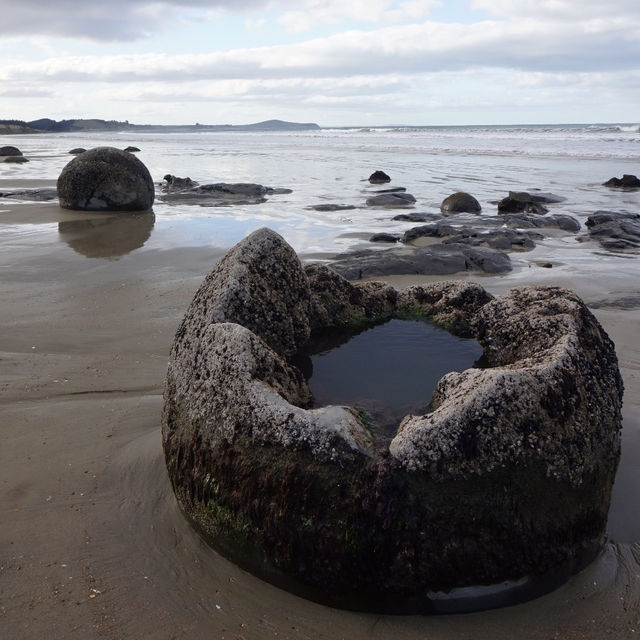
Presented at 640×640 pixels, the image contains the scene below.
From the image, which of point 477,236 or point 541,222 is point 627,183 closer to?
point 541,222

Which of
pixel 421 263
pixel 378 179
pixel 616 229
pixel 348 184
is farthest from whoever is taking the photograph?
pixel 378 179

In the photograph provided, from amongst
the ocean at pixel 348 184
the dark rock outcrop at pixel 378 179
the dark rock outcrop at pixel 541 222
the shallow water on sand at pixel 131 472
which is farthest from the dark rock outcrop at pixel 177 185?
the dark rock outcrop at pixel 541 222

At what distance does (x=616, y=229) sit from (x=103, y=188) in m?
9.58

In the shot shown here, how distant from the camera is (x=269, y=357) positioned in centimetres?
309

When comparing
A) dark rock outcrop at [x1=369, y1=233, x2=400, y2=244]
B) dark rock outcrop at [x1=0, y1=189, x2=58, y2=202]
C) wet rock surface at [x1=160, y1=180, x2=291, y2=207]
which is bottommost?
dark rock outcrop at [x1=369, y1=233, x2=400, y2=244]

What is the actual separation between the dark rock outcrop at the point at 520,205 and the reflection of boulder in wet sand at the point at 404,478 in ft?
37.1

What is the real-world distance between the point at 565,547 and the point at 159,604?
1576 mm

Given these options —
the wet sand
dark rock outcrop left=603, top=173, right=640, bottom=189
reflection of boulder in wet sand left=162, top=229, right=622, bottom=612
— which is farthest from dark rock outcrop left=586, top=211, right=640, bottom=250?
reflection of boulder in wet sand left=162, top=229, right=622, bottom=612

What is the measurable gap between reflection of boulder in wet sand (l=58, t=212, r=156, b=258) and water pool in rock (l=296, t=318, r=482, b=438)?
5776mm

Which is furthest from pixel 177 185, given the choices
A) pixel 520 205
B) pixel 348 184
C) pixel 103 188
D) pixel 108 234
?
pixel 520 205

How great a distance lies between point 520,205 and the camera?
13.9 meters

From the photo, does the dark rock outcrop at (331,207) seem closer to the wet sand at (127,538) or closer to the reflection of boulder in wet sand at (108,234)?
the reflection of boulder in wet sand at (108,234)

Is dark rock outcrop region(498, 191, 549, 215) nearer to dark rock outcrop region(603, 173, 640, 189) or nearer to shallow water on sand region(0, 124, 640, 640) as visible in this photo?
shallow water on sand region(0, 124, 640, 640)

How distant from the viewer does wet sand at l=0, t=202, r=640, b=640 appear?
2377 millimetres
